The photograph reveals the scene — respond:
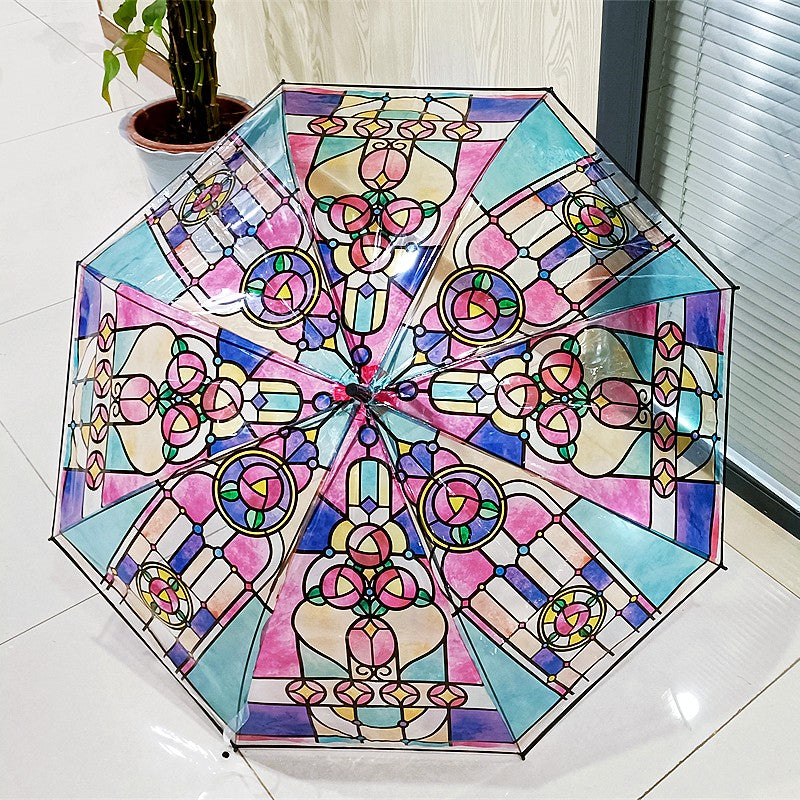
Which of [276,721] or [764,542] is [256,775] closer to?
[276,721]

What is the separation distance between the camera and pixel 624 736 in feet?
4.68

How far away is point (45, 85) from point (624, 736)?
265cm

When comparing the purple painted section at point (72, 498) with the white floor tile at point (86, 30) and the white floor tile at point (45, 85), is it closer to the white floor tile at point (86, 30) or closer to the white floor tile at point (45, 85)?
the white floor tile at point (45, 85)

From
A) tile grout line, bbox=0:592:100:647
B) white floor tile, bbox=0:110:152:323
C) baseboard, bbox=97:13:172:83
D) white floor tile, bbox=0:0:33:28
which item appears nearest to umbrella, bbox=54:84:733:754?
tile grout line, bbox=0:592:100:647

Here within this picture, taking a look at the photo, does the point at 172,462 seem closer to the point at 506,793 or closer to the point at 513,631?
the point at 513,631

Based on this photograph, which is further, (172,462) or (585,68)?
(585,68)

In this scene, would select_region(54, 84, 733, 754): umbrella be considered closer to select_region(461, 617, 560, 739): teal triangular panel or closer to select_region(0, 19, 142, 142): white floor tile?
select_region(461, 617, 560, 739): teal triangular panel

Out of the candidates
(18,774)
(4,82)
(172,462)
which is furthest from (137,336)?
(4,82)

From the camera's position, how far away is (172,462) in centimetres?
115

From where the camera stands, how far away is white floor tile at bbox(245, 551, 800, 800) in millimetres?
1380

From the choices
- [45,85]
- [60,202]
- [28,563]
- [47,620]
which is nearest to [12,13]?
[45,85]

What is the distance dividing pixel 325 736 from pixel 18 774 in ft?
1.59

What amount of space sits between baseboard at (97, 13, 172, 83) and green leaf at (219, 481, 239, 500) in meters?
2.18

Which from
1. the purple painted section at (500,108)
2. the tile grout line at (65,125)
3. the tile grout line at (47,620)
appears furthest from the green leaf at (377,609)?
the tile grout line at (65,125)
